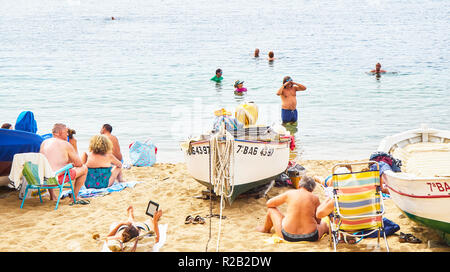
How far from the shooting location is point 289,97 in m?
12.8

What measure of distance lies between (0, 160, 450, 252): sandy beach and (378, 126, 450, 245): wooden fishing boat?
0.35m

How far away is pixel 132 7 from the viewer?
70.1 metres

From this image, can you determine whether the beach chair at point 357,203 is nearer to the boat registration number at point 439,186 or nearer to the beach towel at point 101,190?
the boat registration number at point 439,186

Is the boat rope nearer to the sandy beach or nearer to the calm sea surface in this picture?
the sandy beach

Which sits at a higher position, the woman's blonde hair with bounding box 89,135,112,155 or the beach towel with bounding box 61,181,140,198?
the woman's blonde hair with bounding box 89,135,112,155

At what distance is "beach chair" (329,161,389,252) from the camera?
5590 millimetres

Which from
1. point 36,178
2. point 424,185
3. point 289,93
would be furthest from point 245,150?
point 289,93

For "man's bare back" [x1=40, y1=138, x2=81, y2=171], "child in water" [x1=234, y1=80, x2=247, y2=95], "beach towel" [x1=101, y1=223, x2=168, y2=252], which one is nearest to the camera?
"beach towel" [x1=101, y1=223, x2=168, y2=252]

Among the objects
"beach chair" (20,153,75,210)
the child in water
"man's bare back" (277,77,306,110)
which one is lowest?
"beach chair" (20,153,75,210)

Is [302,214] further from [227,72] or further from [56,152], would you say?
[227,72]

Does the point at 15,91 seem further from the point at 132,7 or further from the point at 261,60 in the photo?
the point at 132,7

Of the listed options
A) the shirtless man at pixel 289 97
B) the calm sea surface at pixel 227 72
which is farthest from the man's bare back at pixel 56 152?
the shirtless man at pixel 289 97

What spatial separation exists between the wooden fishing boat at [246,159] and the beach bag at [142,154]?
2567 mm

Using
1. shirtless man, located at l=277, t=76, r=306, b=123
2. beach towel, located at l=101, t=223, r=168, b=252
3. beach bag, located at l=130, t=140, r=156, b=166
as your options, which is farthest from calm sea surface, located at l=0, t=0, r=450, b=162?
beach towel, located at l=101, t=223, r=168, b=252
